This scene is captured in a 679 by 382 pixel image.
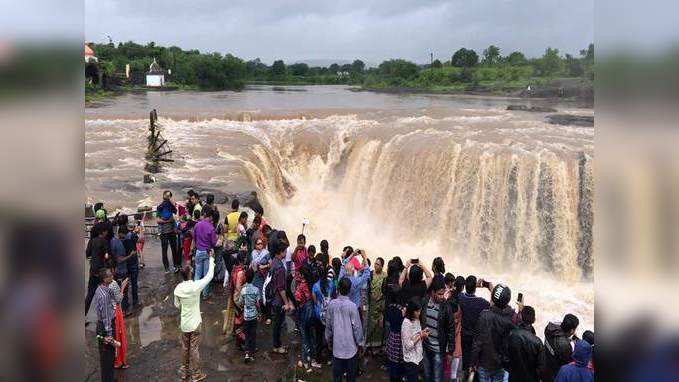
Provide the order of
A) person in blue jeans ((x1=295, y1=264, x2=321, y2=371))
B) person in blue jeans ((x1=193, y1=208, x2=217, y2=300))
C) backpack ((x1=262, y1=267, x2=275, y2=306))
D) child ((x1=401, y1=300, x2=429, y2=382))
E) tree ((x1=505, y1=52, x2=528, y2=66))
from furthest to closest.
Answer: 1. tree ((x1=505, y1=52, x2=528, y2=66))
2. person in blue jeans ((x1=193, y1=208, x2=217, y2=300))
3. backpack ((x1=262, y1=267, x2=275, y2=306))
4. person in blue jeans ((x1=295, y1=264, x2=321, y2=371))
5. child ((x1=401, y1=300, x2=429, y2=382))

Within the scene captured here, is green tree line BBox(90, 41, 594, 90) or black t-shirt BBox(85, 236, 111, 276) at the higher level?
green tree line BBox(90, 41, 594, 90)

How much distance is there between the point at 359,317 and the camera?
15.5 feet

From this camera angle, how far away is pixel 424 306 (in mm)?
4602

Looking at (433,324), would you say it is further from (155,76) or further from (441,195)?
(155,76)

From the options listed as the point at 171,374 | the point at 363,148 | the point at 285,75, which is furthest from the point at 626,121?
the point at 285,75

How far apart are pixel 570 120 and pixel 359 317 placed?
23.4 metres

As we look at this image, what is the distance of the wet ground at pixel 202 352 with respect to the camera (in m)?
5.44

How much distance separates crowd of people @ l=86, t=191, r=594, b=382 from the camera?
419cm

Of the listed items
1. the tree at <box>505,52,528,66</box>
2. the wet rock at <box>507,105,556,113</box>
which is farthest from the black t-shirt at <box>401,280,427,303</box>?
the tree at <box>505,52,528,66</box>

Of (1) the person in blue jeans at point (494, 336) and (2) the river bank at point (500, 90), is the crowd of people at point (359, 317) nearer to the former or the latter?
(1) the person in blue jeans at point (494, 336)

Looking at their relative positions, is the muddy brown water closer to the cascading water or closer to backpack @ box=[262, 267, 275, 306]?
the cascading water

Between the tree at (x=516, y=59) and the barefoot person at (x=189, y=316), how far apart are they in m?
62.5

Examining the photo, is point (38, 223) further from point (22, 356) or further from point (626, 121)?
point (626, 121)

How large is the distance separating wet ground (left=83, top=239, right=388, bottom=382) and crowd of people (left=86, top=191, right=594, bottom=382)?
133 mm
